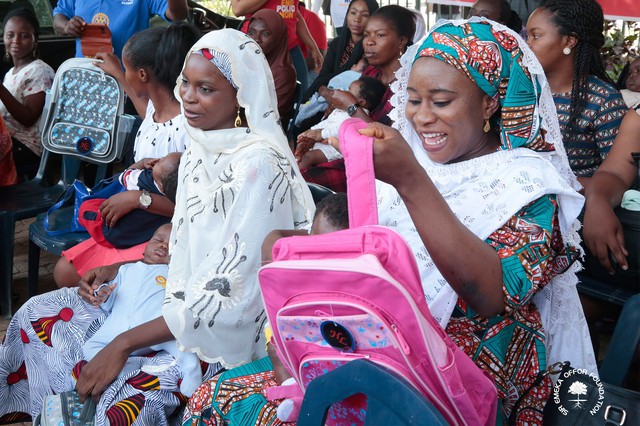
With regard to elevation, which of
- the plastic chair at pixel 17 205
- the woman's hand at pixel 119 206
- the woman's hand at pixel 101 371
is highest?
the woman's hand at pixel 119 206

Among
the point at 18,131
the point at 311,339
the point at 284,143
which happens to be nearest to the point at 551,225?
the point at 311,339

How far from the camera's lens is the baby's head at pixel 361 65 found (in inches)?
187

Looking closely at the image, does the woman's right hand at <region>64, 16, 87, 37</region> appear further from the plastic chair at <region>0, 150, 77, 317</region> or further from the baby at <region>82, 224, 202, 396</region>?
the baby at <region>82, 224, 202, 396</region>

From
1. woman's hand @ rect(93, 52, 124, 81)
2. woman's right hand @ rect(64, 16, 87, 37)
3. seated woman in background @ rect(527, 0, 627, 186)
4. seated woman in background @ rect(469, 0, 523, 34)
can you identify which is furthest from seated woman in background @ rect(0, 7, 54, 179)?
seated woman in background @ rect(527, 0, 627, 186)

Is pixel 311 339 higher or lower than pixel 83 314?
higher

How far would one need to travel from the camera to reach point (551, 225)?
5.73ft

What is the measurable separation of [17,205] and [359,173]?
3.23 m

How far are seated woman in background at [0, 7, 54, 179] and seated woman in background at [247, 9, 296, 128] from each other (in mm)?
1622

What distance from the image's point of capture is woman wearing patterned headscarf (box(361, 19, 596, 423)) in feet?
5.66

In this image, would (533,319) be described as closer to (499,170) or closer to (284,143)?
(499,170)

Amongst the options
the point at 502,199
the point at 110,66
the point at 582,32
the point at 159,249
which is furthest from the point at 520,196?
the point at 110,66

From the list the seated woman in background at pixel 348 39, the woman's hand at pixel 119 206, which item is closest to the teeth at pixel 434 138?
the woman's hand at pixel 119 206

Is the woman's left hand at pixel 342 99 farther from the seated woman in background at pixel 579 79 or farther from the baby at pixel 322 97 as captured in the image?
the seated woman in background at pixel 579 79

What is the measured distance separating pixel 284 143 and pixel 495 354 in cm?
110
